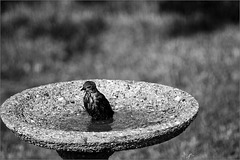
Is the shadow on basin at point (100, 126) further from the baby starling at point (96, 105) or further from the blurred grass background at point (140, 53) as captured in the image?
the blurred grass background at point (140, 53)

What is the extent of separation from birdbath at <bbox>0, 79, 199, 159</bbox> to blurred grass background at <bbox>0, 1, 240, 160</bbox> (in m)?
1.88

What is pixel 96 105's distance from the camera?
296 centimetres

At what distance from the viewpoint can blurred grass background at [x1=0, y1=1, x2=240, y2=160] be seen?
17.5 ft

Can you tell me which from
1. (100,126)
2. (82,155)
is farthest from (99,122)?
(82,155)

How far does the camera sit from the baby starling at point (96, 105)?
9.78 feet

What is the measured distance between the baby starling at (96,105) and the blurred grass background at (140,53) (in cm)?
216

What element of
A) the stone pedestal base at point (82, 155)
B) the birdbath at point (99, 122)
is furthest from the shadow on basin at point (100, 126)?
the stone pedestal base at point (82, 155)

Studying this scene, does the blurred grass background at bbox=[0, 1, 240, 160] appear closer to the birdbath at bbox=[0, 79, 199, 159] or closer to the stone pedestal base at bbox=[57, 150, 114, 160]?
the birdbath at bbox=[0, 79, 199, 159]

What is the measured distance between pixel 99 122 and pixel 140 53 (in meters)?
5.07

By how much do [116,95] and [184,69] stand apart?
3.79m

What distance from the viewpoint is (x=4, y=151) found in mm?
5133

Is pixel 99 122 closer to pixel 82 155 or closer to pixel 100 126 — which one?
pixel 100 126

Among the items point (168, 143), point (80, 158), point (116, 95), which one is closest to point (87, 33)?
point (168, 143)

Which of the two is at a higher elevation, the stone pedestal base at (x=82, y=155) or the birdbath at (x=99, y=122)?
the birdbath at (x=99, y=122)
